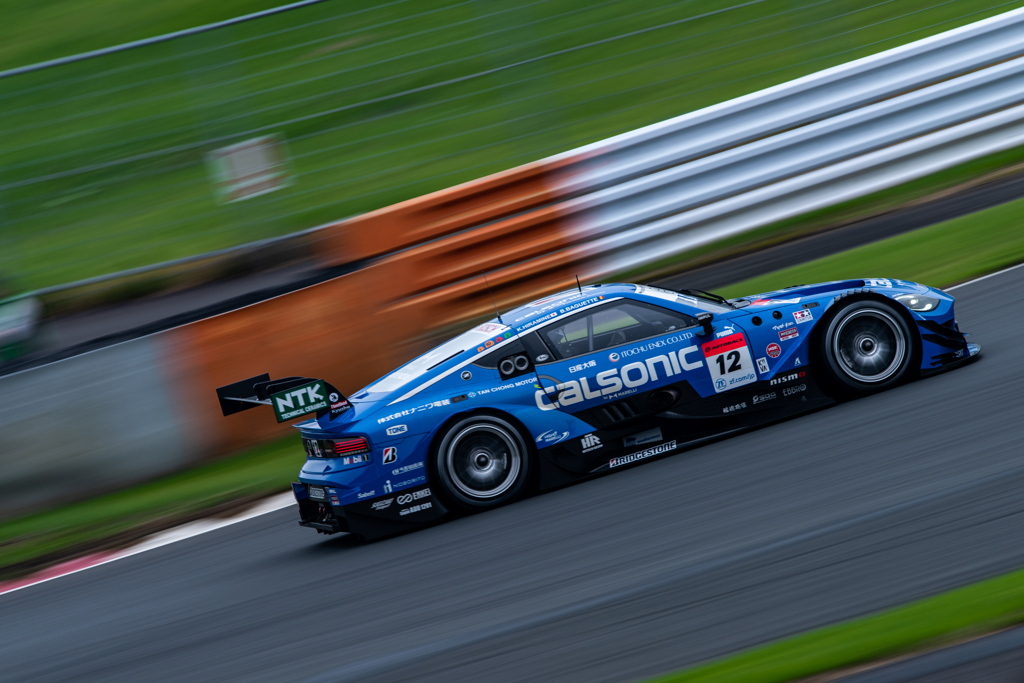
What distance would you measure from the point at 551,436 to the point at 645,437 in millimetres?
627

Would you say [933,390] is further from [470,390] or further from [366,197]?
[366,197]

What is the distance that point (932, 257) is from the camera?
972 centimetres

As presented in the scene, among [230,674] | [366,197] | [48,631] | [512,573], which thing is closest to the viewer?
[230,674]

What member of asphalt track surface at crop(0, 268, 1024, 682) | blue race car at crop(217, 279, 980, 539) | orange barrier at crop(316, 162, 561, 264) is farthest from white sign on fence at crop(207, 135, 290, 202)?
asphalt track surface at crop(0, 268, 1024, 682)

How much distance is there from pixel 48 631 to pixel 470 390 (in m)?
2.98

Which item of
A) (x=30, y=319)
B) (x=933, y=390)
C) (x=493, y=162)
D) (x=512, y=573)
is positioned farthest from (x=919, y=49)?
(x=30, y=319)

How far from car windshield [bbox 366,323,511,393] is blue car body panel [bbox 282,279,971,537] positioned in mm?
20

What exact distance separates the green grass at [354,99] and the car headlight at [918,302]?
4.31m

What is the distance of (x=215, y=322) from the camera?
30.2 feet

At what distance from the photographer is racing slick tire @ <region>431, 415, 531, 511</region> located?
6766mm

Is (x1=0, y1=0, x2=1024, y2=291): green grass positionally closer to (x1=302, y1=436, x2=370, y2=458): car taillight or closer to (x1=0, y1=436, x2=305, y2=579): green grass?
(x1=0, y1=436, x2=305, y2=579): green grass

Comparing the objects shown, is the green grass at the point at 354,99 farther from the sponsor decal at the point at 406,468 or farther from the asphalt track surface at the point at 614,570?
the sponsor decal at the point at 406,468

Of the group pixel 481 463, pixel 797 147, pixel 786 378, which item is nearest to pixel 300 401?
pixel 481 463

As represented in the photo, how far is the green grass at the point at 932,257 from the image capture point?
9.34 metres
